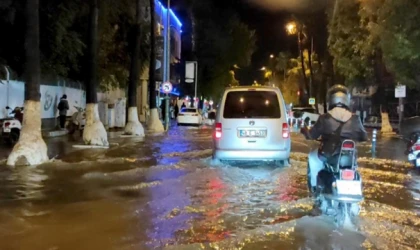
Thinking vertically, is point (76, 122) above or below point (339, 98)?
below

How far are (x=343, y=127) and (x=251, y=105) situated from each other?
5.69 metres

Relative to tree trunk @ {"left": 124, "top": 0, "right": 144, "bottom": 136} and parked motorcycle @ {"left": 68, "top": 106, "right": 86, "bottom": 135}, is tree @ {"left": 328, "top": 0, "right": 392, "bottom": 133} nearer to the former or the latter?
tree trunk @ {"left": 124, "top": 0, "right": 144, "bottom": 136}

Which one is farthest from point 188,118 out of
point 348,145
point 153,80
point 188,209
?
point 348,145

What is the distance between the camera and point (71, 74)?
28672mm

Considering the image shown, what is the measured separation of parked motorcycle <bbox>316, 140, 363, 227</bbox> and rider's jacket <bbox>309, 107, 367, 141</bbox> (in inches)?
14.9

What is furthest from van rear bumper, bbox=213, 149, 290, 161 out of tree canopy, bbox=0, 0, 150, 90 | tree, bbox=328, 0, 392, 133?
tree, bbox=328, 0, 392, 133

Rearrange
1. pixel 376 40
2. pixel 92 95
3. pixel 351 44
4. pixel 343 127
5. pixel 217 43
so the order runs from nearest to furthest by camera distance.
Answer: pixel 343 127 → pixel 92 95 → pixel 376 40 → pixel 351 44 → pixel 217 43

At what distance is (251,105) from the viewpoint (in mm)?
13656

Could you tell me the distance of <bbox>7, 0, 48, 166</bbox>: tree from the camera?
14.2 m

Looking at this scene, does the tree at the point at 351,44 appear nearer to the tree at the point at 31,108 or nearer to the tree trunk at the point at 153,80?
the tree trunk at the point at 153,80

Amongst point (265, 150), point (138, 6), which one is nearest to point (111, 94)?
point (138, 6)

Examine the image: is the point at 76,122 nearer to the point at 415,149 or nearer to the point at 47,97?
the point at 47,97

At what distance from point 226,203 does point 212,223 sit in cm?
148

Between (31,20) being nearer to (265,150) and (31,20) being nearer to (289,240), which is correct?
(265,150)
